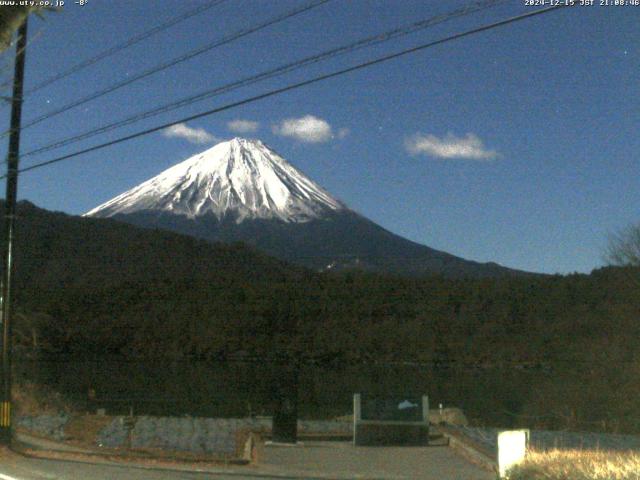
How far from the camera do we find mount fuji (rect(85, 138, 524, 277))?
4486 inches

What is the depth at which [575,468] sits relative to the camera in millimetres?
9492

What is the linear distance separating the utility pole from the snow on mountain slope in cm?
11045

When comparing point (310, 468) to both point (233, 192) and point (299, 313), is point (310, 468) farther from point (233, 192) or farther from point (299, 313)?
point (233, 192)

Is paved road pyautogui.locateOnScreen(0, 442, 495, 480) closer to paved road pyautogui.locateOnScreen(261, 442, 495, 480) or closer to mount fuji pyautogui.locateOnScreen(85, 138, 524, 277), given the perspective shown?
paved road pyautogui.locateOnScreen(261, 442, 495, 480)

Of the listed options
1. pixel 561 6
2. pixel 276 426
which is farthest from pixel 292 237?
pixel 561 6

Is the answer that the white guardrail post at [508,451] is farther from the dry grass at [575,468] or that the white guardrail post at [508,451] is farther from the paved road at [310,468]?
the paved road at [310,468]

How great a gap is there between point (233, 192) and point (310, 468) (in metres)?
122

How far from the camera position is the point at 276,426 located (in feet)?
59.5

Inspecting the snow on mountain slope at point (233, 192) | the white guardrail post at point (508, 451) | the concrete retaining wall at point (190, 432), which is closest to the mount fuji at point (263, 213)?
the snow on mountain slope at point (233, 192)

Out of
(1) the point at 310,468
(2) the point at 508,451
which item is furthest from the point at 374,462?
(2) the point at 508,451

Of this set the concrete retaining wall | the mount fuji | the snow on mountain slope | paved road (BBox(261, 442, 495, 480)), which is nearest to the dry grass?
paved road (BBox(261, 442, 495, 480))

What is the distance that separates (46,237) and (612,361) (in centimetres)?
5013

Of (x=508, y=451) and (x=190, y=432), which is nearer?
(x=508, y=451)

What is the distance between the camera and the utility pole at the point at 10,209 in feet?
51.4
